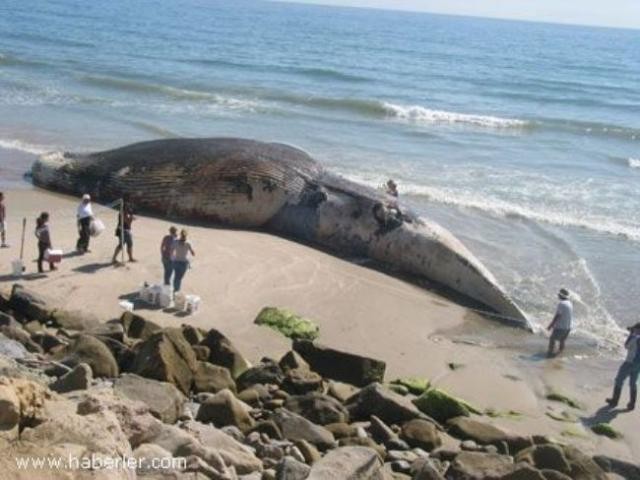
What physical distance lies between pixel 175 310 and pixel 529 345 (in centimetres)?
629

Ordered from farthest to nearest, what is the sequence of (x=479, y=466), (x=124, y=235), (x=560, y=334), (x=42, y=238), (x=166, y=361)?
(x=124, y=235), (x=560, y=334), (x=42, y=238), (x=166, y=361), (x=479, y=466)

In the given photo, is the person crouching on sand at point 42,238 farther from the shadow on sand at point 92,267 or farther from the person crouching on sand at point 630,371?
the person crouching on sand at point 630,371

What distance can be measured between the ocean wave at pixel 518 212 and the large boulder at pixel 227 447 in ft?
54.3

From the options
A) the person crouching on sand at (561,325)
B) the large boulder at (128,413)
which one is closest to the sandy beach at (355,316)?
the person crouching on sand at (561,325)

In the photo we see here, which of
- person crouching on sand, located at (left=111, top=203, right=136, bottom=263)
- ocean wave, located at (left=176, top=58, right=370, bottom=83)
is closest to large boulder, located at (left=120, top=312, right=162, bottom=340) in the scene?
person crouching on sand, located at (left=111, top=203, right=136, bottom=263)

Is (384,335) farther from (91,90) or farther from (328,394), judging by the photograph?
(91,90)

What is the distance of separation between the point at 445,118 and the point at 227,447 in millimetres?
36171

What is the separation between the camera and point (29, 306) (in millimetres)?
13062

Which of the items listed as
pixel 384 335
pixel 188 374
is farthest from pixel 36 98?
pixel 188 374

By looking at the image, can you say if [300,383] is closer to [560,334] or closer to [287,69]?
[560,334]

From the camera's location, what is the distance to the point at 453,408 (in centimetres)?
1170

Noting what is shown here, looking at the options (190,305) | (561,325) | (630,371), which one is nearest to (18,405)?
(190,305)

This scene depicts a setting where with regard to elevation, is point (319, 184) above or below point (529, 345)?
above

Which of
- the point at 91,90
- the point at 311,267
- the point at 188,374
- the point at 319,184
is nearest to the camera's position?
the point at 188,374
